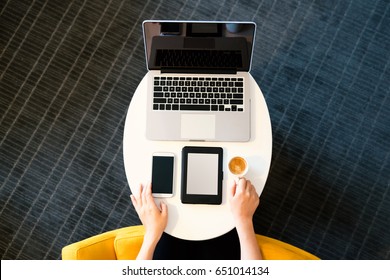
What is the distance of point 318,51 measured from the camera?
2014mm

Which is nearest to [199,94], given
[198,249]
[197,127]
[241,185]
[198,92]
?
[198,92]

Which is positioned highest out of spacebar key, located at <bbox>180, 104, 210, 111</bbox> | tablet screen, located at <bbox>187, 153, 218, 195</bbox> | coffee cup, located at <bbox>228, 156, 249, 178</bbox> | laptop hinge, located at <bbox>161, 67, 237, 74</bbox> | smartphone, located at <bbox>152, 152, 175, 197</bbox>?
laptop hinge, located at <bbox>161, 67, 237, 74</bbox>

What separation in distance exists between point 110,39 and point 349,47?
47.7 inches

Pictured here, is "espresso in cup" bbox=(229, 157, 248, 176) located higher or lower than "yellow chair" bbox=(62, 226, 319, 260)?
higher

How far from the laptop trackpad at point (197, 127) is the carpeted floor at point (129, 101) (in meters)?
0.63

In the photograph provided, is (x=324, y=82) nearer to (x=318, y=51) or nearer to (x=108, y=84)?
(x=318, y=51)

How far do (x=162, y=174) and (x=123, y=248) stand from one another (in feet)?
1.21

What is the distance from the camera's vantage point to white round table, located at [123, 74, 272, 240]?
1.38 m

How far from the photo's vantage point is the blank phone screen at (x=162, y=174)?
1.39 metres

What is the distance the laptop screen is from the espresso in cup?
0.32 m

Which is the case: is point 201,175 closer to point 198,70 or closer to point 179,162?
point 179,162

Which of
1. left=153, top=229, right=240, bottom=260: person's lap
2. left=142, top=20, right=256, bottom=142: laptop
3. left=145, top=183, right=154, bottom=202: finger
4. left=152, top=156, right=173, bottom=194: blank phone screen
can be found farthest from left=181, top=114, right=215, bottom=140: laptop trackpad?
left=153, top=229, right=240, bottom=260: person's lap

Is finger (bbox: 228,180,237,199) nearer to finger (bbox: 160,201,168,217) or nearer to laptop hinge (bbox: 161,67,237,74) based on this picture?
finger (bbox: 160,201,168,217)
